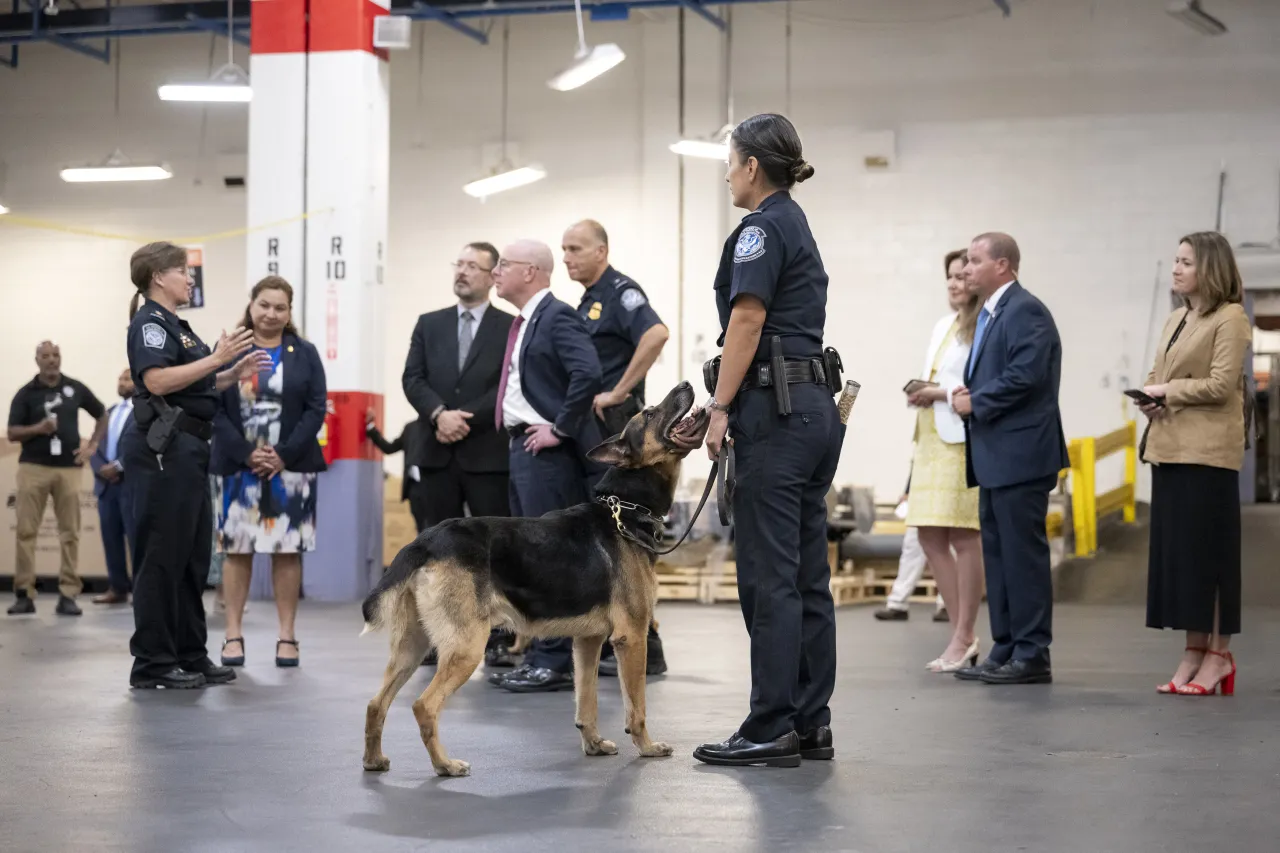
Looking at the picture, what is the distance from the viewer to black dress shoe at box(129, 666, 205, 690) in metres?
5.70

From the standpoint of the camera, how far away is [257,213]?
441 inches

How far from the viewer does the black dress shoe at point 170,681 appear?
5695 mm

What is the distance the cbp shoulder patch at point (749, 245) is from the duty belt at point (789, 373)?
0.94 ft

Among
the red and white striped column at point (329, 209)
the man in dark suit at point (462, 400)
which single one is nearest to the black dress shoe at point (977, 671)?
the man in dark suit at point (462, 400)

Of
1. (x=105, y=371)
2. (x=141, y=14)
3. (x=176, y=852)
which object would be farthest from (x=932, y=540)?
(x=105, y=371)

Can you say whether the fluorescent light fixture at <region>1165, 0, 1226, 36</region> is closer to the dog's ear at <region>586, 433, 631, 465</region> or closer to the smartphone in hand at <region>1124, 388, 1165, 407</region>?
the smartphone in hand at <region>1124, 388, 1165, 407</region>

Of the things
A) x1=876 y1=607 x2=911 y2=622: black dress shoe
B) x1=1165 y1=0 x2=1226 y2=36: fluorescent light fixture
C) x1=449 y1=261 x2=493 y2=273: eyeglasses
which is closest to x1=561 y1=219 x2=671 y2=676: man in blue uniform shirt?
x1=449 y1=261 x2=493 y2=273: eyeglasses

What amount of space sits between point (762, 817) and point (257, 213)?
890 centimetres

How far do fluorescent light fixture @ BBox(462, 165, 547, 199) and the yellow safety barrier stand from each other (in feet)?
19.5

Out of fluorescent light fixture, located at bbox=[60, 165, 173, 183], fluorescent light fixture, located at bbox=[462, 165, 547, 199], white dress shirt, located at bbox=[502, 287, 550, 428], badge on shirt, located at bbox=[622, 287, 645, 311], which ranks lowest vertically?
white dress shirt, located at bbox=[502, 287, 550, 428]

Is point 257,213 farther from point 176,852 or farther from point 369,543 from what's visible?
point 176,852

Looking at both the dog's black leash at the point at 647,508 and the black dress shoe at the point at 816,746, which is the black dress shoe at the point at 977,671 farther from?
the dog's black leash at the point at 647,508

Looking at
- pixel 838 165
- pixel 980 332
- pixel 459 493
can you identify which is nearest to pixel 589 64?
pixel 838 165

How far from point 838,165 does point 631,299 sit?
362 inches
